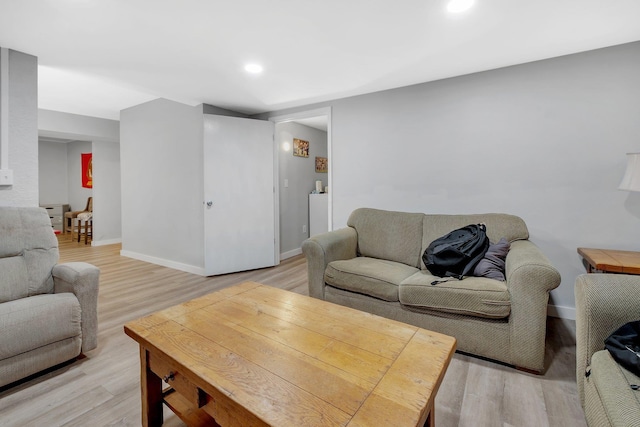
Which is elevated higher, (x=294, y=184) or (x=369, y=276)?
(x=294, y=184)

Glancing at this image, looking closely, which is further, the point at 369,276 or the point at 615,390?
the point at 369,276

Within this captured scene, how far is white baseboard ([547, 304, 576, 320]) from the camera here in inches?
96.3

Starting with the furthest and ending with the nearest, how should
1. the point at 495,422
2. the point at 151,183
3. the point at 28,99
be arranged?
the point at 151,183, the point at 28,99, the point at 495,422

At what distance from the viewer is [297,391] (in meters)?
0.90

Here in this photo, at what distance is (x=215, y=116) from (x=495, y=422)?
3767mm

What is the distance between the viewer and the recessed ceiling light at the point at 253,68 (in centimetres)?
258

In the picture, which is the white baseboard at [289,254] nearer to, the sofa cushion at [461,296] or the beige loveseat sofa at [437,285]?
the beige loveseat sofa at [437,285]

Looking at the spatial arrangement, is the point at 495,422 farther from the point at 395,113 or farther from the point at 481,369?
the point at 395,113

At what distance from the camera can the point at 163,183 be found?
13.5 feet

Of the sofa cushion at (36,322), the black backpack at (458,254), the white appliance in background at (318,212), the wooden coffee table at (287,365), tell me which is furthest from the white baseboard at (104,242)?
the black backpack at (458,254)

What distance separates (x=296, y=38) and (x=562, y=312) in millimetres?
3066

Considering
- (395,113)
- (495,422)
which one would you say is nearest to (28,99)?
(395,113)

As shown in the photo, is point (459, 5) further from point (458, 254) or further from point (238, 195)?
point (238, 195)

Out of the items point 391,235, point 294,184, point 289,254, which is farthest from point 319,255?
point 294,184
